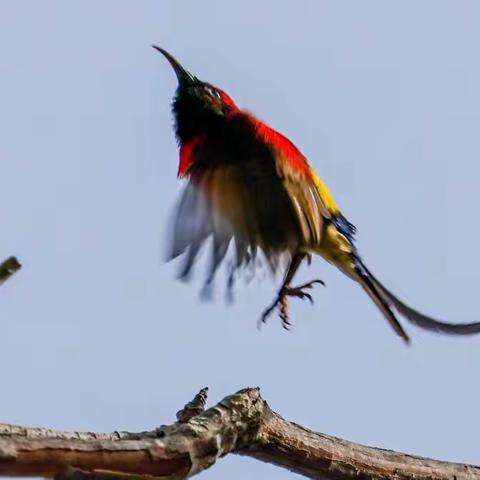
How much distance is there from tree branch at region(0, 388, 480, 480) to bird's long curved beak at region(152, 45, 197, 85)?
8.15ft

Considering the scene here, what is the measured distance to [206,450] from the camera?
3623 millimetres

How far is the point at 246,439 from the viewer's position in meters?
3.90

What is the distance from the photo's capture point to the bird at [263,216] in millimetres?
5133

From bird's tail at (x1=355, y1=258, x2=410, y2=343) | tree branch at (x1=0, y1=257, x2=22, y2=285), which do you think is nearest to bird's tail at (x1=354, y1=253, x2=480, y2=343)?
bird's tail at (x1=355, y1=258, x2=410, y2=343)

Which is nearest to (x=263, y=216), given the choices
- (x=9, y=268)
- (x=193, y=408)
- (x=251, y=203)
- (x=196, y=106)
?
(x=251, y=203)

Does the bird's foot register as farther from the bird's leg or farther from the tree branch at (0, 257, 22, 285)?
the tree branch at (0, 257, 22, 285)

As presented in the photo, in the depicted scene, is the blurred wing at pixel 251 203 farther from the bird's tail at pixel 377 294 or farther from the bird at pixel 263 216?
the bird's tail at pixel 377 294

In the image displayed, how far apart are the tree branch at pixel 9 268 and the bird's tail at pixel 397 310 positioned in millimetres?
2435

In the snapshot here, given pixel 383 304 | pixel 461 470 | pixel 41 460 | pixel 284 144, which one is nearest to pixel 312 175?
pixel 284 144

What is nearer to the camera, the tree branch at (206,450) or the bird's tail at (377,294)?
the tree branch at (206,450)

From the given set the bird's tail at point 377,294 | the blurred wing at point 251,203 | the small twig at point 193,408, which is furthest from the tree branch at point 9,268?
the bird's tail at point 377,294

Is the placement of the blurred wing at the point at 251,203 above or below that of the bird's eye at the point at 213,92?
below

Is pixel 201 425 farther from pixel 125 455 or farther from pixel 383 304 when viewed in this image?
pixel 383 304

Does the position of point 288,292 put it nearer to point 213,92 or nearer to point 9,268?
point 213,92
